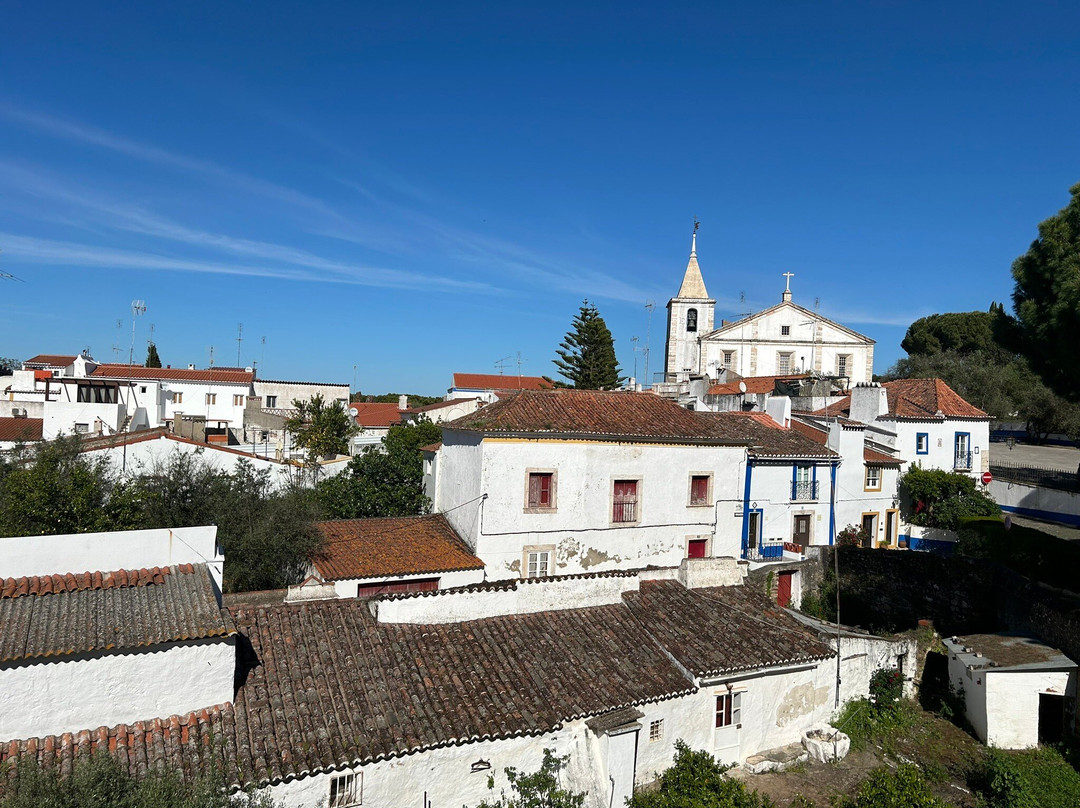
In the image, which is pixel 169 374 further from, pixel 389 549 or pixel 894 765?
pixel 894 765

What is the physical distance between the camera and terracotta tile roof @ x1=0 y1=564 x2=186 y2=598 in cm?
1001

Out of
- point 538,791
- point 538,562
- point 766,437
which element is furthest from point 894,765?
point 766,437

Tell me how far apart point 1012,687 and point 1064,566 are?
5.89m

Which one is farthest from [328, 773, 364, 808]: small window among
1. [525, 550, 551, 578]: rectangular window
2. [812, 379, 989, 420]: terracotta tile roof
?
[812, 379, 989, 420]: terracotta tile roof

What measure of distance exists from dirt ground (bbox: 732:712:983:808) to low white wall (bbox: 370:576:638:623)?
411 cm

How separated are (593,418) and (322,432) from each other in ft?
54.8

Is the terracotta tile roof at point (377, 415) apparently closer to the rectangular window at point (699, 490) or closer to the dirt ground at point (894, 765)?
the rectangular window at point (699, 490)

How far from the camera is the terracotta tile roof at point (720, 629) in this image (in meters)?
12.8

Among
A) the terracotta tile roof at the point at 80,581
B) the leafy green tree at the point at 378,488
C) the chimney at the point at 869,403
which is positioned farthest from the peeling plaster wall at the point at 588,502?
the chimney at the point at 869,403

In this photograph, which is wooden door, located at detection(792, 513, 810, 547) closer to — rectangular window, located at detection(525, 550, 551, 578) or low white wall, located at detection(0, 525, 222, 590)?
rectangular window, located at detection(525, 550, 551, 578)

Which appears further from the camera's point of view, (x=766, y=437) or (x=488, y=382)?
(x=488, y=382)

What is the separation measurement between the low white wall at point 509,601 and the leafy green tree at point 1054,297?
11.6m

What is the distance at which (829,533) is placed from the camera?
82.1 feet

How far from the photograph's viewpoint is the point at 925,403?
30797 millimetres
